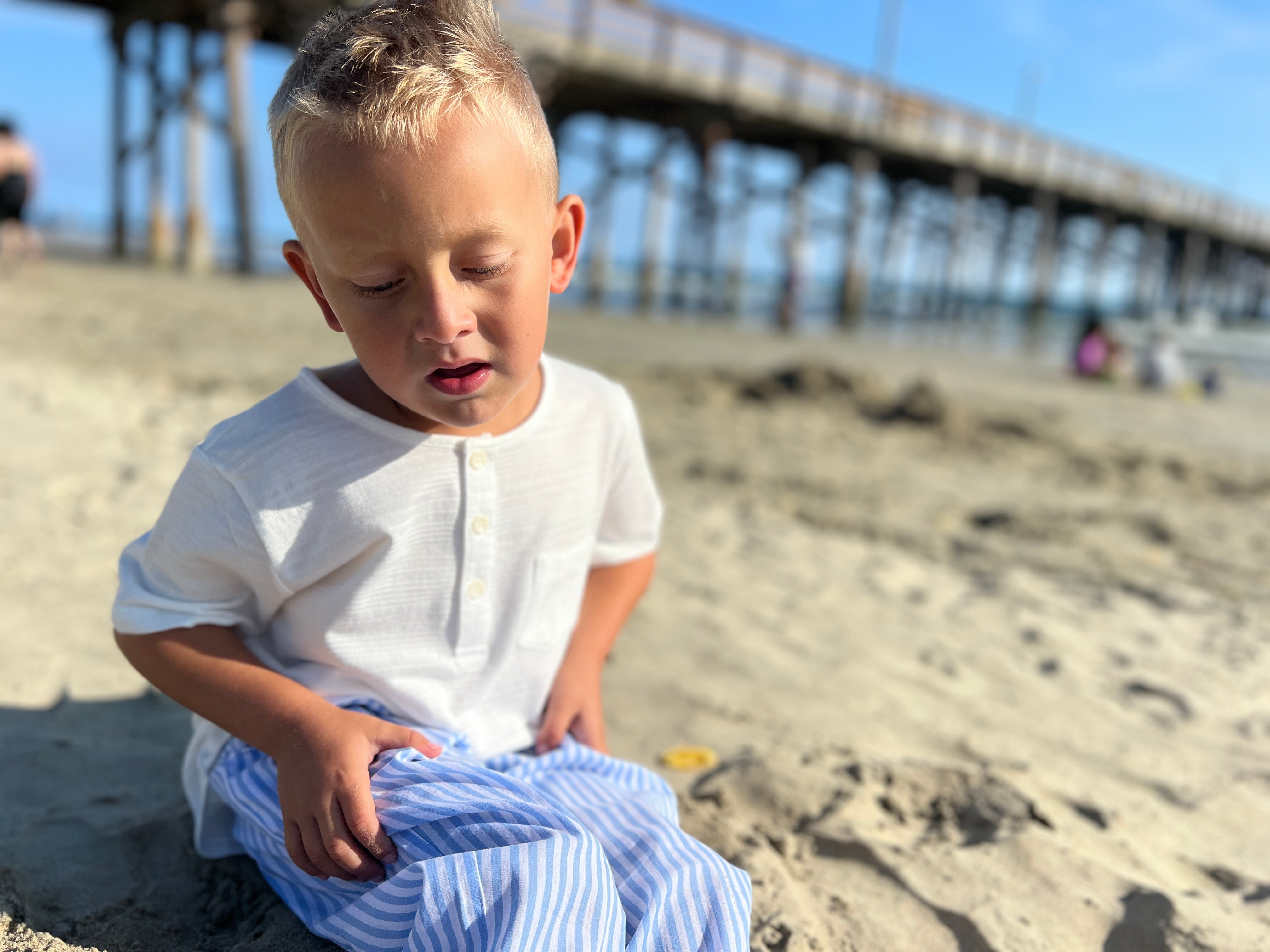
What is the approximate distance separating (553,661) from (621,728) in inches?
26.4

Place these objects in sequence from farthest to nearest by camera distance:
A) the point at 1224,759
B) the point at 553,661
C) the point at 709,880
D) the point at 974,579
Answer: the point at 974,579, the point at 1224,759, the point at 553,661, the point at 709,880

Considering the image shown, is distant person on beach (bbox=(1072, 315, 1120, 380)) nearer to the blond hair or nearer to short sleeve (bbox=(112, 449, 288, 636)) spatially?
the blond hair

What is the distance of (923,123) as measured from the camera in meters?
17.1

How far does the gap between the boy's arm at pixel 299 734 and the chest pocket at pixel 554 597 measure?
24 centimetres

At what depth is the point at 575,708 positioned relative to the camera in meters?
1.43

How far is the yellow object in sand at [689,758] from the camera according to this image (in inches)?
72.8

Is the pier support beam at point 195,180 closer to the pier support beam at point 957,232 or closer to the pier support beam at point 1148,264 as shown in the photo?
the pier support beam at point 957,232

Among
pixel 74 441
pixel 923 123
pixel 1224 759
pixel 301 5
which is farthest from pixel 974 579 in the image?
pixel 923 123

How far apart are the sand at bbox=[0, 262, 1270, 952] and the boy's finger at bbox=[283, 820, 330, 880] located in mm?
138

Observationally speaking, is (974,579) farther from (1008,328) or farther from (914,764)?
(1008,328)

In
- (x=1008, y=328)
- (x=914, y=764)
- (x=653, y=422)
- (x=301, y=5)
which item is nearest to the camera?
(x=914, y=764)

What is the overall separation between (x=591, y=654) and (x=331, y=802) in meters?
0.52

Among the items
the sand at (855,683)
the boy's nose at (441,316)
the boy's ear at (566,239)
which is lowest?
the sand at (855,683)

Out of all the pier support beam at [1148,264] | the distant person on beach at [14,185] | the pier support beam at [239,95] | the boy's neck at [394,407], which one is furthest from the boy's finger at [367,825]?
the pier support beam at [1148,264]
